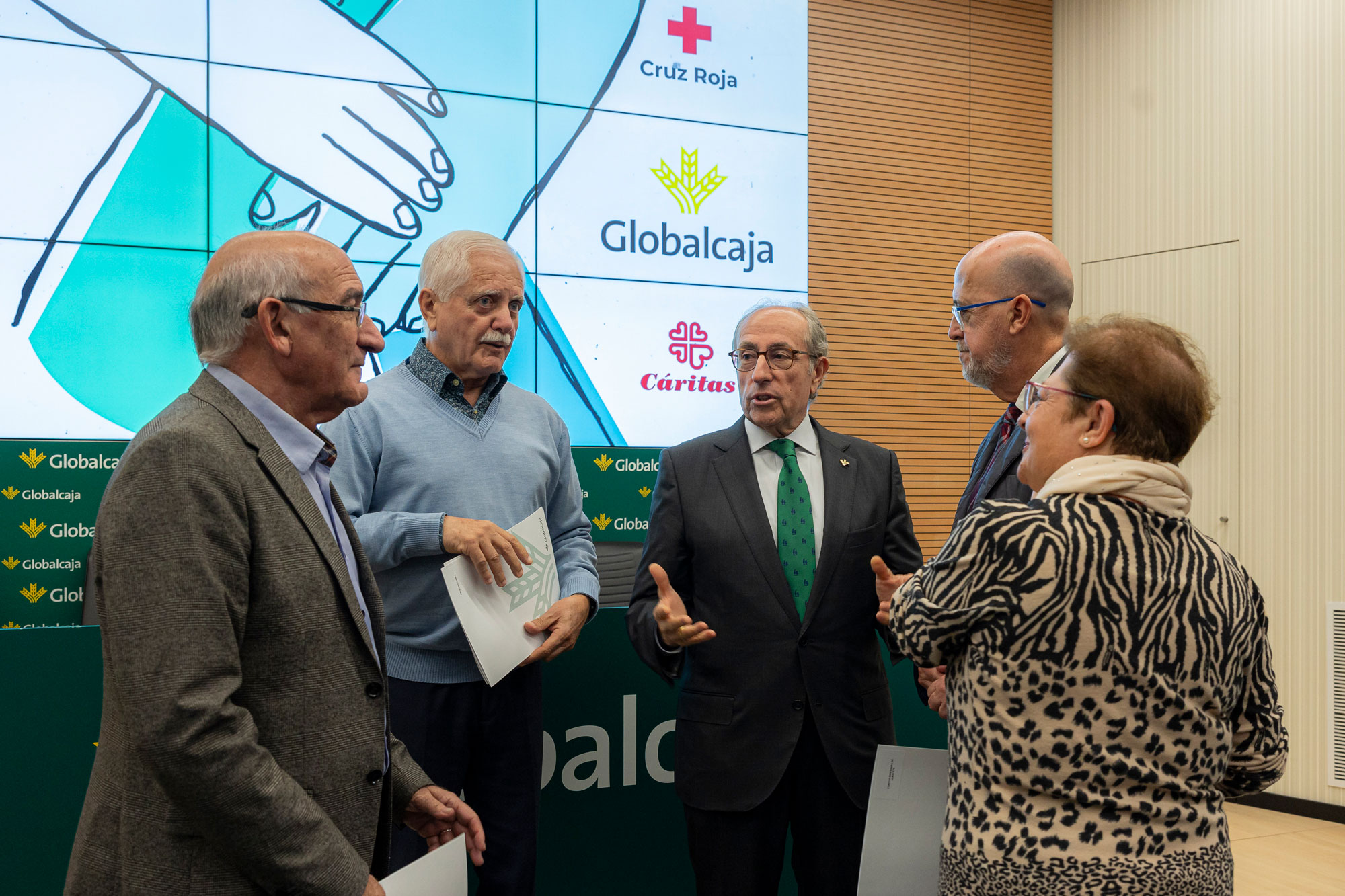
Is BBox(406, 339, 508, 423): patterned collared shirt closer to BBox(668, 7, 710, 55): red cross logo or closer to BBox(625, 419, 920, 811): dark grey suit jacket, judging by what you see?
BBox(625, 419, 920, 811): dark grey suit jacket

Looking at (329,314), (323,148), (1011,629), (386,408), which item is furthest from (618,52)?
(1011,629)

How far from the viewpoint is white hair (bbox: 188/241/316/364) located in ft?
4.48

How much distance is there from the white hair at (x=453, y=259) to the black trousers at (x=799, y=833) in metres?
1.23

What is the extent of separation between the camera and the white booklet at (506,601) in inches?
77.4

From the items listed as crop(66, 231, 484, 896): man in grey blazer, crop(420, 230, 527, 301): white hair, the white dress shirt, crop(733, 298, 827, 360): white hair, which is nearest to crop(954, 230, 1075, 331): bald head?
crop(733, 298, 827, 360): white hair

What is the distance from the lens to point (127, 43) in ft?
15.7

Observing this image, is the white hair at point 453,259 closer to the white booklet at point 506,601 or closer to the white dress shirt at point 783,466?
the white booklet at point 506,601

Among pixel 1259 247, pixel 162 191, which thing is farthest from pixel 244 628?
pixel 1259 247

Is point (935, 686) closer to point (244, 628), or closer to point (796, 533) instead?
point (796, 533)

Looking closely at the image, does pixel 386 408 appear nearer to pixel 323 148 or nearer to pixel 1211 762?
pixel 1211 762

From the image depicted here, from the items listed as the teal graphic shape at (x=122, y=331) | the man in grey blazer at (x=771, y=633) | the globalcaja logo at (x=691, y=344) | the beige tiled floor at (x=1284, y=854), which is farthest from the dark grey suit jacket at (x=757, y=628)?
the globalcaja logo at (x=691, y=344)

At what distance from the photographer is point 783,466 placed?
7.32ft

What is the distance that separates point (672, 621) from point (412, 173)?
4126 mm

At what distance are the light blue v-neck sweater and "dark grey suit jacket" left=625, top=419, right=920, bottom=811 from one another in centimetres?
32
